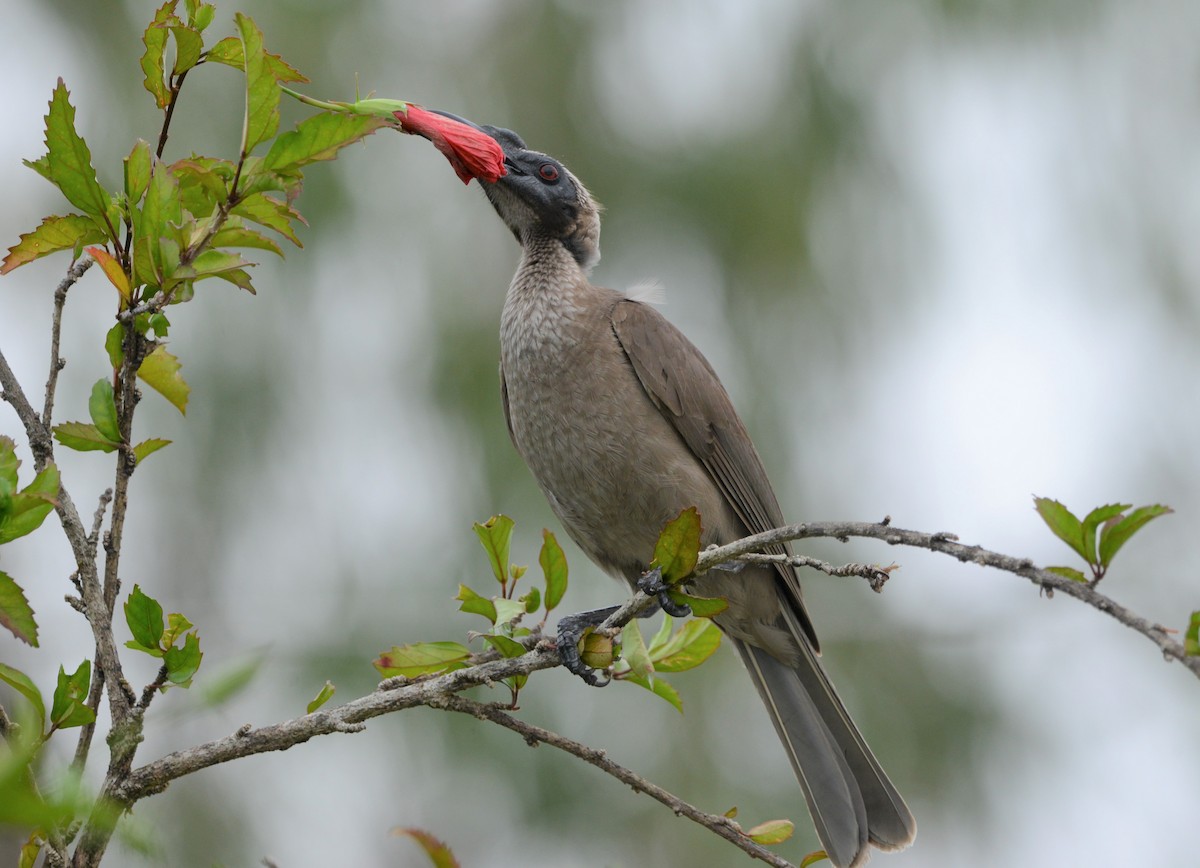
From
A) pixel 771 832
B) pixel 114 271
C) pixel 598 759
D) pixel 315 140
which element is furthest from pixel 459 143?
pixel 771 832

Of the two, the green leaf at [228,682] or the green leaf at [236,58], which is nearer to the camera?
the green leaf at [228,682]

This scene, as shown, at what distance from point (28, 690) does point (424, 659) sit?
2.63 ft

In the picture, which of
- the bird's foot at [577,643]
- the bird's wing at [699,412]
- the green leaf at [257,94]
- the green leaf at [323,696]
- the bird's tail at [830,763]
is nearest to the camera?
the green leaf at [257,94]

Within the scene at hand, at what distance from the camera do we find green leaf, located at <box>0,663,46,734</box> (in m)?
1.58

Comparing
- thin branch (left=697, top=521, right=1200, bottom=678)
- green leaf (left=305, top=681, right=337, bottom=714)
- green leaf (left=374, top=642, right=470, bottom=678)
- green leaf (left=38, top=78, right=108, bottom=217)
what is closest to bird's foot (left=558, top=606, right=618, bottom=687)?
green leaf (left=374, top=642, right=470, bottom=678)

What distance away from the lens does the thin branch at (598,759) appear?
2014 mm

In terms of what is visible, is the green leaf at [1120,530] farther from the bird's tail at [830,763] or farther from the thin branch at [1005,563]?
the bird's tail at [830,763]

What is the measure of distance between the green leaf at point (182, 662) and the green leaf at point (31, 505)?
28cm

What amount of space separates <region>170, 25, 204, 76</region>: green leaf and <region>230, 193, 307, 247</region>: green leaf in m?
0.21

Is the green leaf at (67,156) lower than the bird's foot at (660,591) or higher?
higher

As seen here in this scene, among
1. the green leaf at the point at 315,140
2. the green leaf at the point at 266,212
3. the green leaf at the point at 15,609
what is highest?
the green leaf at the point at 315,140

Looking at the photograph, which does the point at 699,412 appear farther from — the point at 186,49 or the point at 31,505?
the point at 31,505

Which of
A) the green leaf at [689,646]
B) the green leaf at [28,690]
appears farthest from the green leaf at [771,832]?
the green leaf at [28,690]

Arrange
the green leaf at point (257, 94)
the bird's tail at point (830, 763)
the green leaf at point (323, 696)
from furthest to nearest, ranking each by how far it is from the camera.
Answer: the bird's tail at point (830, 763) → the green leaf at point (323, 696) → the green leaf at point (257, 94)
